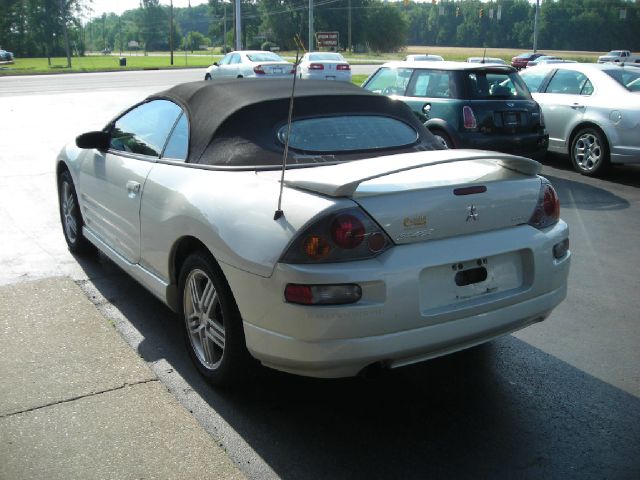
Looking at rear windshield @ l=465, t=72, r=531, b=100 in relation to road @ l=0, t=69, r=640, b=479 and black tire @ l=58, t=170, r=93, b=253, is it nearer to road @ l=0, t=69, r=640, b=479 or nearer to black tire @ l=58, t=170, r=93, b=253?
road @ l=0, t=69, r=640, b=479

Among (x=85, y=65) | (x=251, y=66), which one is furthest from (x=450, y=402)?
(x=85, y=65)

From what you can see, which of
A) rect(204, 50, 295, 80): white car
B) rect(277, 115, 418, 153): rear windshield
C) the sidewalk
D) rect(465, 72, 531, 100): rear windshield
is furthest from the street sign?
rect(204, 50, 295, 80): white car

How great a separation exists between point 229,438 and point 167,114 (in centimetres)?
224

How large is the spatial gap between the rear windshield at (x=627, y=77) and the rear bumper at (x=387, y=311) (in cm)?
763

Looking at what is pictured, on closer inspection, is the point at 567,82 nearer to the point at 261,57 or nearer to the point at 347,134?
the point at 347,134

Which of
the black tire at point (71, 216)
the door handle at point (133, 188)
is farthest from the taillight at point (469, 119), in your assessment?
the door handle at point (133, 188)

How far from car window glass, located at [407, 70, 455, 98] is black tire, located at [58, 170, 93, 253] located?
17.5 ft

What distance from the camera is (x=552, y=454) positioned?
121 inches

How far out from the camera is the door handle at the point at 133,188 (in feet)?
14.1

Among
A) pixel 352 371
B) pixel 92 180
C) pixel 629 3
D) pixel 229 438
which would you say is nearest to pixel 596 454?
pixel 352 371

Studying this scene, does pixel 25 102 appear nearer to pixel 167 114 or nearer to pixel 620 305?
pixel 167 114

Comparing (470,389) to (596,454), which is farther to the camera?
(470,389)

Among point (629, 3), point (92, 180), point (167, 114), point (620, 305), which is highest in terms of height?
point (629, 3)

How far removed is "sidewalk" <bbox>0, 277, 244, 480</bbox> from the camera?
299 cm
